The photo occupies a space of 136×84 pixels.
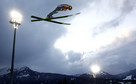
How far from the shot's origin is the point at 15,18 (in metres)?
13.3

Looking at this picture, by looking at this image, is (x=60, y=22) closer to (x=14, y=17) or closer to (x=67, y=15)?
(x=67, y=15)

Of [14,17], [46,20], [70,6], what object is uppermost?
[70,6]

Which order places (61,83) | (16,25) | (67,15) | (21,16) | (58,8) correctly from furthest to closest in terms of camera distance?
(61,83), (67,15), (58,8), (21,16), (16,25)

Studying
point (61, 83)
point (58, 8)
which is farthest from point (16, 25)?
point (61, 83)

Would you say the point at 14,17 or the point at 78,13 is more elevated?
the point at 78,13

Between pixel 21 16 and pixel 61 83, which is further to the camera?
pixel 61 83

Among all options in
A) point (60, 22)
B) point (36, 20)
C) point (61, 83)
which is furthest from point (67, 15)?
point (61, 83)

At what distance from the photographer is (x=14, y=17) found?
13.4 m

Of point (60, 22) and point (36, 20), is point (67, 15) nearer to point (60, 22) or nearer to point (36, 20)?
point (60, 22)

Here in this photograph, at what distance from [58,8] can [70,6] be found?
1.87 metres

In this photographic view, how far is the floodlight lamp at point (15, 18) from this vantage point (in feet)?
42.5

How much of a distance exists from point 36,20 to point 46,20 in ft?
5.37

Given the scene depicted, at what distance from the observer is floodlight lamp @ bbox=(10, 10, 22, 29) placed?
12941 millimetres

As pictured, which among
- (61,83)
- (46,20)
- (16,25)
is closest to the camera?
(16,25)
